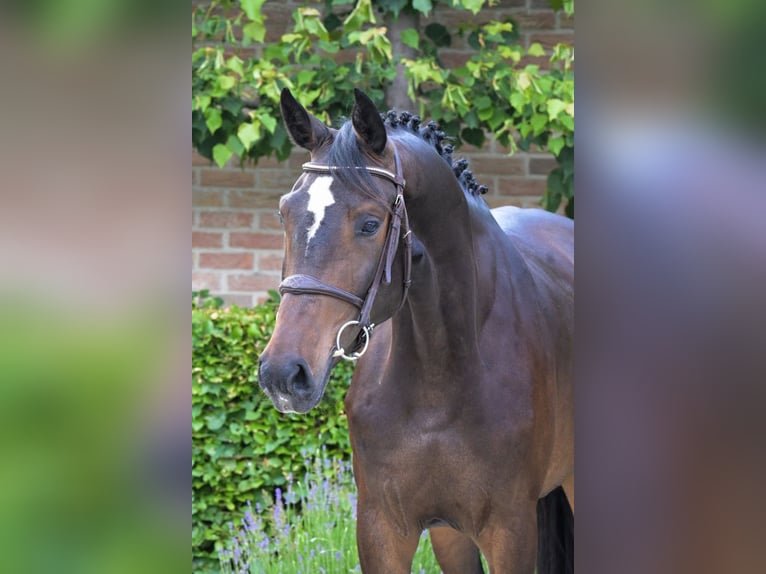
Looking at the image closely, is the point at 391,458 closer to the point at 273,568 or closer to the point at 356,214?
the point at 356,214

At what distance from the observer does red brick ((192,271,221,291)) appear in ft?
14.6

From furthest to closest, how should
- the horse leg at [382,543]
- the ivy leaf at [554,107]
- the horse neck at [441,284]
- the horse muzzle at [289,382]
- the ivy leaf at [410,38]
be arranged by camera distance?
the ivy leaf at [410,38] < the ivy leaf at [554,107] < the horse leg at [382,543] < the horse neck at [441,284] < the horse muzzle at [289,382]

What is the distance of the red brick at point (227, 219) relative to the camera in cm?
450

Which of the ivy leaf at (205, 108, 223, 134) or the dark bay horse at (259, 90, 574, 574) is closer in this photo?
the dark bay horse at (259, 90, 574, 574)

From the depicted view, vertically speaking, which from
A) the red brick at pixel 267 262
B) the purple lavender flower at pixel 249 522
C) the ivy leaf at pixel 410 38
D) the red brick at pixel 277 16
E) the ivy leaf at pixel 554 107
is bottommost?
the purple lavender flower at pixel 249 522

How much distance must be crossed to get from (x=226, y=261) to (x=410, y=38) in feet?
4.40

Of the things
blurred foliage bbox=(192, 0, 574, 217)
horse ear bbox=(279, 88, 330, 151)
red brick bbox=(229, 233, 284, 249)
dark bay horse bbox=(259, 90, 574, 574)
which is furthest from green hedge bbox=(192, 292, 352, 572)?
horse ear bbox=(279, 88, 330, 151)

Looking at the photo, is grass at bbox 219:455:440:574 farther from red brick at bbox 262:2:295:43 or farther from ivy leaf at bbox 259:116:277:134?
red brick at bbox 262:2:295:43

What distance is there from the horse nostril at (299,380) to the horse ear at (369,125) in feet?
1.60

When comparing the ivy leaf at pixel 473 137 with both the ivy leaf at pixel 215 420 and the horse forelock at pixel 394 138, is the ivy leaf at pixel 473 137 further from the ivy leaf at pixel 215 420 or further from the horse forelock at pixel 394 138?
the horse forelock at pixel 394 138

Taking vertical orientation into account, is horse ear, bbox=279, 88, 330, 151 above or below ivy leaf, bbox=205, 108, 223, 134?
above

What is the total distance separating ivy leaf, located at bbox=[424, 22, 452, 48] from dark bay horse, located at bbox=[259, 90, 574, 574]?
7.45 ft
